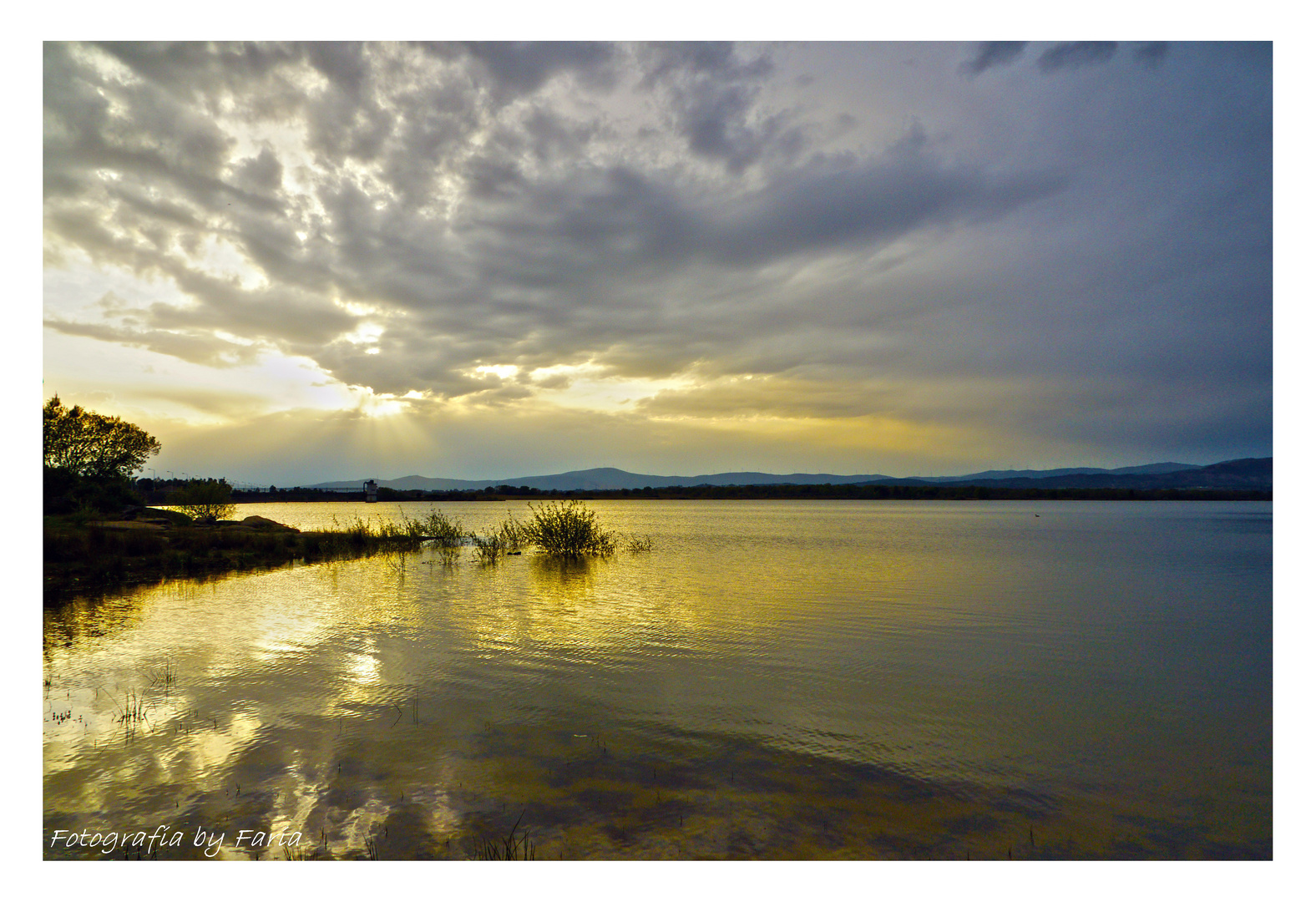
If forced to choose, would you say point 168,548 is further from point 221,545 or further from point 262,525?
point 262,525

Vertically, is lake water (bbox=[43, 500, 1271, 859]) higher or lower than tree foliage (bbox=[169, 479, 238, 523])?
lower

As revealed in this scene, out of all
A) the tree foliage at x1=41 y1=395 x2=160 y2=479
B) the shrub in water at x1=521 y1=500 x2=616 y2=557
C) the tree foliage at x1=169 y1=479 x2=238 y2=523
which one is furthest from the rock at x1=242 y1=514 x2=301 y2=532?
the shrub in water at x1=521 y1=500 x2=616 y2=557

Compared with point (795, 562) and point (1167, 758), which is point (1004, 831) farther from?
point (795, 562)

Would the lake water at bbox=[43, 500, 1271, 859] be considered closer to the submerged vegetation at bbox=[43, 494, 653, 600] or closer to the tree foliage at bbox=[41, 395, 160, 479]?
the submerged vegetation at bbox=[43, 494, 653, 600]

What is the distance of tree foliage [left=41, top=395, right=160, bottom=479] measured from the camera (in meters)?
47.0

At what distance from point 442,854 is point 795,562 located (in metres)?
28.8

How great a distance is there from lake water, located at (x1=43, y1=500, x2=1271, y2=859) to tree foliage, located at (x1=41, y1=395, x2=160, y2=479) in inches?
1463

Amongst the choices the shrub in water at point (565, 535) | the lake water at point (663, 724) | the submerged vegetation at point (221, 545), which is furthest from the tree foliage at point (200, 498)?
the lake water at point (663, 724)

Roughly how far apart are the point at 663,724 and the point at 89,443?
61068 mm

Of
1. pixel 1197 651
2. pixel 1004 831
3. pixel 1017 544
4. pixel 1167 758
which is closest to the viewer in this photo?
pixel 1004 831

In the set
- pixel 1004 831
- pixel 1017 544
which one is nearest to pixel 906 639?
pixel 1004 831

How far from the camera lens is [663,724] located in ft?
33.7
